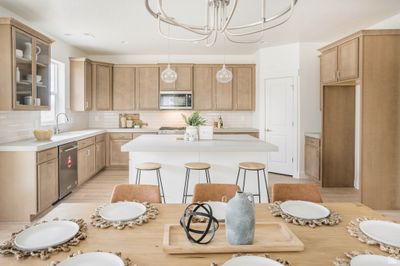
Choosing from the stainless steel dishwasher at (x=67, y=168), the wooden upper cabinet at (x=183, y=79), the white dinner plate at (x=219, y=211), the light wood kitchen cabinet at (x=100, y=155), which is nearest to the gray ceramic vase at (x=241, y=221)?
the white dinner plate at (x=219, y=211)

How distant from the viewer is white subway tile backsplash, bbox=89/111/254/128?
700cm

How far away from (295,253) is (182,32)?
4504 millimetres

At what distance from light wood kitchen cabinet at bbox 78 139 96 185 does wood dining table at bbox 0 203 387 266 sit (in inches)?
139

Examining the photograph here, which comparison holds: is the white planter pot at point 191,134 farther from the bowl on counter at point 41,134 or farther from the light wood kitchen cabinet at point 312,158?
the light wood kitchen cabinet at point 312,158

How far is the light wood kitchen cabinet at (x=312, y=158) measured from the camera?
5242 mm

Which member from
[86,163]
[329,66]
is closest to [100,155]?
[86,163]

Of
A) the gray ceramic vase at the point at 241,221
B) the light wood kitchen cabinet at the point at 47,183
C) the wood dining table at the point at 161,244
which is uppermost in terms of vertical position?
the gray ceramic vase at the point at 241,221

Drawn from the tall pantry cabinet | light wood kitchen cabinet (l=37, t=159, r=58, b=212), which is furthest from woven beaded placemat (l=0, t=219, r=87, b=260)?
Answer: the tall pantry cabinet

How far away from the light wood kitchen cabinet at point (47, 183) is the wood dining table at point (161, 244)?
2198 millimetres

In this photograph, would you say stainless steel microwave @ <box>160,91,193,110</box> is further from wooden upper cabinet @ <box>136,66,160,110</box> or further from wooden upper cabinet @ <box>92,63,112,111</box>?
wooden upper cabinet @ <box>92,63,112,111</box>

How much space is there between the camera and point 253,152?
363cm

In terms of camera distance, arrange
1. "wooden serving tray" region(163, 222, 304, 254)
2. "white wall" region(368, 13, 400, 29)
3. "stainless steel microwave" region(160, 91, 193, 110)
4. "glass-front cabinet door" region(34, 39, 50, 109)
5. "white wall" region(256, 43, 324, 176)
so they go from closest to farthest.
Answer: "wooden serving tray" region(163, 222, 304, 254)
"glass-front cabinet door" region(34, 39, 50, 109)
"white wall" region(368, 13, 400, 29)
"white wall" region(256, 43, 324, 176)
"stainless steel microwave" region(160, 91, 193, 110)

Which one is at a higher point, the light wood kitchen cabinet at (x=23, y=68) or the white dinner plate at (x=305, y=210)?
the light wood kitchen cabinet at (x=23, y=68)

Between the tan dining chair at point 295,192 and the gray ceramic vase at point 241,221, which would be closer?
the gray ceramic vase at point 241,221
